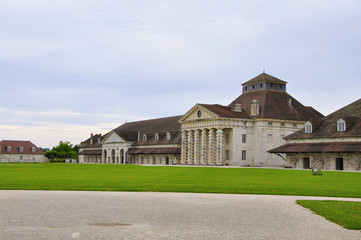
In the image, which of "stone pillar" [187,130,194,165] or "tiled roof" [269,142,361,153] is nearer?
"tiled roof" [269,142,361,153]

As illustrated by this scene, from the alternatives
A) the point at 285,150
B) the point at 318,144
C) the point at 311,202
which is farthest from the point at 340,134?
the point at 311,202

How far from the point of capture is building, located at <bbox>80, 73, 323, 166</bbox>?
75.6 meters

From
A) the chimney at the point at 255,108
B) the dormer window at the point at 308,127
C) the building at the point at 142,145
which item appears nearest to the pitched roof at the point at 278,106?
the chimney at the point at 255,108

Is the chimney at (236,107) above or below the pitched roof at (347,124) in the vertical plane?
above

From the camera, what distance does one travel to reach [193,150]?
271ft

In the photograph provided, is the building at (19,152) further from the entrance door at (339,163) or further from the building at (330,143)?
the entrance door at (339,163)

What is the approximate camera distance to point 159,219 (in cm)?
1182

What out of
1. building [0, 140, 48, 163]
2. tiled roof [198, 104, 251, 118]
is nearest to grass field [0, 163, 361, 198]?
tiled roof [198, 104, 251, 118]

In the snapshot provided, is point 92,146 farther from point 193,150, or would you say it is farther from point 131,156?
point 193,150

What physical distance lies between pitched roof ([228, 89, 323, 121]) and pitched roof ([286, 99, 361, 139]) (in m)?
12.1

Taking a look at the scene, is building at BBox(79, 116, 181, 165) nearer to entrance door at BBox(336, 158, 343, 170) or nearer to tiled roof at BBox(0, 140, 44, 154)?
tiled roof at BBox(0, 140, 44, 154)

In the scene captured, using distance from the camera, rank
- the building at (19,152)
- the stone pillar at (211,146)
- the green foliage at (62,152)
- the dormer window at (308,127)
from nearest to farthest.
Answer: the dormer window at (308,127)
the stone pillar at (211,146)
the building at (19,152)
the green foliage at (62,152)

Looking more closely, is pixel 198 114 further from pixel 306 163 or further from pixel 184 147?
pixel 306 163

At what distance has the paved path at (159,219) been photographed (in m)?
9.92
